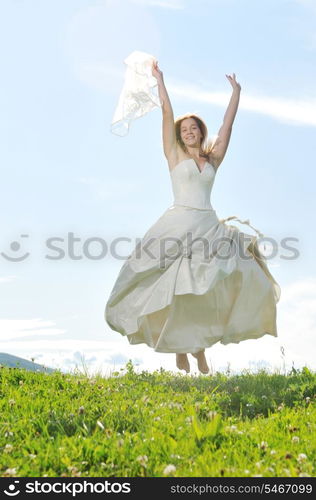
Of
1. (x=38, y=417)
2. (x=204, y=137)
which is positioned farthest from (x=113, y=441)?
(x=204, y=137)

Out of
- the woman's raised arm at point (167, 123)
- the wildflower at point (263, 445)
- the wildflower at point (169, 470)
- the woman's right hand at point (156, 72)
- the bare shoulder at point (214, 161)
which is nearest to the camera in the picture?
the wildflower at point (169, 470)

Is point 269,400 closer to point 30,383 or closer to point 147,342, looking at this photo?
point 147,342

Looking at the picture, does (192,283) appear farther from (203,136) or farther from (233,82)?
(233,82)

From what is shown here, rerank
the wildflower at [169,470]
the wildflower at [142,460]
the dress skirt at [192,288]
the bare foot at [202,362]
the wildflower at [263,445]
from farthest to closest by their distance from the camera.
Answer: the bare foot at [202,362], the dress skirt at [192,288], the wildflower at [263,445], the wildflower at [142,460], the wildflower at [169,470]

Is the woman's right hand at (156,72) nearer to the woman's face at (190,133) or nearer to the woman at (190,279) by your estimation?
the woman at (190,279)

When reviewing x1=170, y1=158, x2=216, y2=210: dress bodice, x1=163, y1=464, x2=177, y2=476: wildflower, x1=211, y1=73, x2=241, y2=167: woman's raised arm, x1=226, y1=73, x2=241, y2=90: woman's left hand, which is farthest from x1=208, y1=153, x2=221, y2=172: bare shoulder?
x1=163, y1=464, x2=177, y2=476: wildflower

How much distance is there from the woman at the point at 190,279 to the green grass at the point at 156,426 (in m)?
0.62

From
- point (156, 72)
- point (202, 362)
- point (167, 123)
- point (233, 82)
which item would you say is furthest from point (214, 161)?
point (202, 362)

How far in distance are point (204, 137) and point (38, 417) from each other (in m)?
5.07

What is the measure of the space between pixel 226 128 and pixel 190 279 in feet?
8.22

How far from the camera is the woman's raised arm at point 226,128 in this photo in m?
9.28

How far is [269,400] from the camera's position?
697cm

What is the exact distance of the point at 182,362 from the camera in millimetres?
8688

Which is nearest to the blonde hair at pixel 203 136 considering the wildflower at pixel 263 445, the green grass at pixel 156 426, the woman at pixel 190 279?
the woman at pixel 190 279
